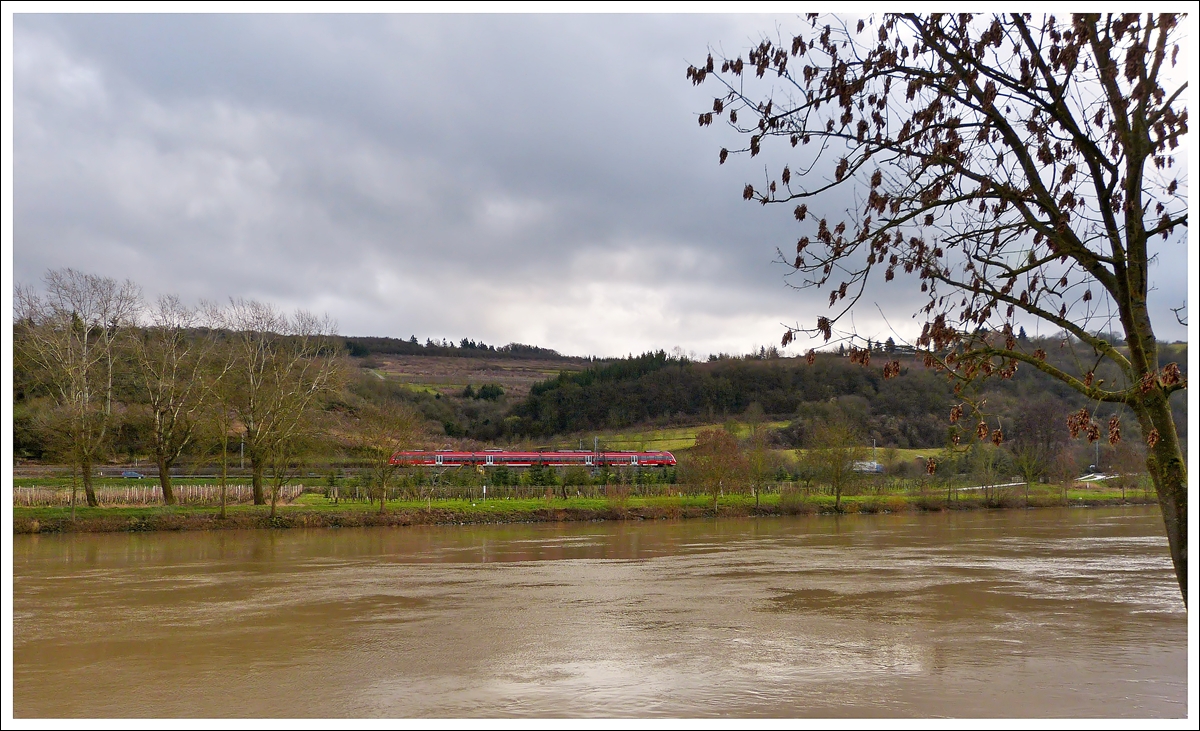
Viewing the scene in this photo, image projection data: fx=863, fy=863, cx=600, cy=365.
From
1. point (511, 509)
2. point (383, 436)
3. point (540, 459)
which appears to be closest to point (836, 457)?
point (511, 509)

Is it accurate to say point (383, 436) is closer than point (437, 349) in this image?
Yes

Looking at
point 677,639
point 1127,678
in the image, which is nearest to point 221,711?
point 677,639

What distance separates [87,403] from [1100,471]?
2527 inches

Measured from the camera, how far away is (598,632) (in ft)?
40.7

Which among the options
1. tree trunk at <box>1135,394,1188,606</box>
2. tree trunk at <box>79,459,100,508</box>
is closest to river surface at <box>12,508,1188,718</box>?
tree trunk at <box>1135,394,1188,606</box>

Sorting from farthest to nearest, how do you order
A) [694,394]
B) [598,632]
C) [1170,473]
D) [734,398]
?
[694,394]
[734,398]
[598,632]
[1170,473]

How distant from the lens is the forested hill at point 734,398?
257 feet

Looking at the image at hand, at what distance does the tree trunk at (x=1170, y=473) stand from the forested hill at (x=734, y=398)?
233 feet

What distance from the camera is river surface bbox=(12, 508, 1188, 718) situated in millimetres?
8828

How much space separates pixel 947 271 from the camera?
5.47 metres

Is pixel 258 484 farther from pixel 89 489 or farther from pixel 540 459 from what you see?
pixel 540 459

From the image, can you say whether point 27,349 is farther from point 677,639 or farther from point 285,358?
point 677,639

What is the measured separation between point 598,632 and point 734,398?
8675 cm

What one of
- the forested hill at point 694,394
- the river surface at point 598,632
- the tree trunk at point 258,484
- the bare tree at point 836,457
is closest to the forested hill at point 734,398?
the forested hill at point 694,394
